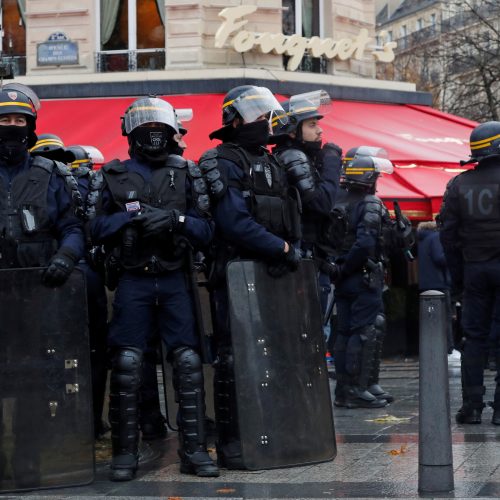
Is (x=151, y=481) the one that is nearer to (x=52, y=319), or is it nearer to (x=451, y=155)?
(x=52, y=319)

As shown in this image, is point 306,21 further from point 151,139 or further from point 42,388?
point 42,388

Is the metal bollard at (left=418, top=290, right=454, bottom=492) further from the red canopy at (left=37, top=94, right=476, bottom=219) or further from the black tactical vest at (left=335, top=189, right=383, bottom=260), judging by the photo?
the red canopy at (left=37, top=94, right=476, bottom=219)

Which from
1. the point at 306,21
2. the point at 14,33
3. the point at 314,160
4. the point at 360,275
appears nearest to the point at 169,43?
the point at 306,21

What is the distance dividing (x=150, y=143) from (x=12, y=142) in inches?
27.8

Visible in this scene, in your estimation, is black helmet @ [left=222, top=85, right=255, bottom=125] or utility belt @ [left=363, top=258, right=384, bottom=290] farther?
utility belt @ [left=363, top=258, right=384, bottom=290]

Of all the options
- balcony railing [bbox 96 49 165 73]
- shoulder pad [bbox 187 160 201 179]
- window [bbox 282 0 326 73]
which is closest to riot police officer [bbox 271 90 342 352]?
shoulder pad [bbox 187 160 201 179]

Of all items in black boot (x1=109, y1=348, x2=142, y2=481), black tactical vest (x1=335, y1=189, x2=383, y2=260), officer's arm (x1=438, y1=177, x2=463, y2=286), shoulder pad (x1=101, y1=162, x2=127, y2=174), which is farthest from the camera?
black tactical vest (x1=335, y1=189, x2=383, y2=260)

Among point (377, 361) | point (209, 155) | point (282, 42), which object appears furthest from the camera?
point (282, 42)

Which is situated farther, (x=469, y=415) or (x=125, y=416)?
(x=469, y=415)

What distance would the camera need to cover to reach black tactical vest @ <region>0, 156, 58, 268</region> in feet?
21.7

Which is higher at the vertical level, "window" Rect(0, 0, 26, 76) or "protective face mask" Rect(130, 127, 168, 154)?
"window" Rect(0, 0, 26, 76)

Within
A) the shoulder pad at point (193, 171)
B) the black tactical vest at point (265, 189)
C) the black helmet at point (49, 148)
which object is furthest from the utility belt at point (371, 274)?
the shoulder pad at point (193, 171)

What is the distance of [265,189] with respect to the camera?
705 cm

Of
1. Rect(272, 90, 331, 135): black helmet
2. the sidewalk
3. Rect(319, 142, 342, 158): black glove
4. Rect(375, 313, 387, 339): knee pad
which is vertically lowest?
the sidewalk
